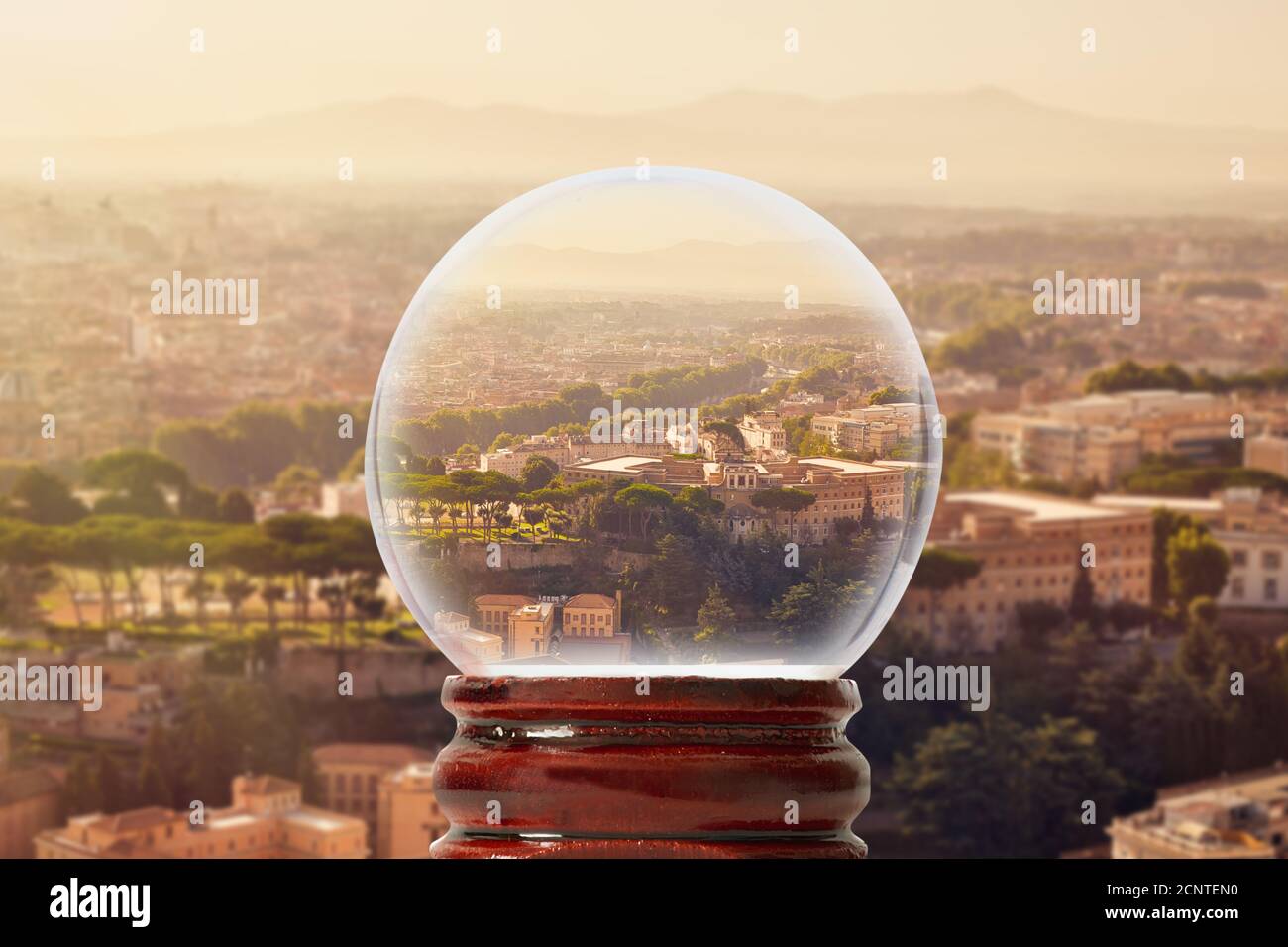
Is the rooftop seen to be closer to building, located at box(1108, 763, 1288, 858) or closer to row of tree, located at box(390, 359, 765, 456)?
building, located at box(1108, 763, 1288, 858)

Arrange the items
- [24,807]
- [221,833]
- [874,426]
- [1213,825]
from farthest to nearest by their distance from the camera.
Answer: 1. [24,807]
2. [221,833]
3. [1213,825]
4. [874,426]

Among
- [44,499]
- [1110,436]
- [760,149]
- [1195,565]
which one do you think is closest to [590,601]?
[44,499]

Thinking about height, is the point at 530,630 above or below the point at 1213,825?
above

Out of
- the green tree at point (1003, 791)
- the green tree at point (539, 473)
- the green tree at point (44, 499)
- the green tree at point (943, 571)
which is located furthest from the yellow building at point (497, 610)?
the green tree at point (44, 499)

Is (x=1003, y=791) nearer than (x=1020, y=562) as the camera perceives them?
Yes

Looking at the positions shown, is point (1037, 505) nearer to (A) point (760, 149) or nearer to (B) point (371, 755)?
(A) point (760, 149)

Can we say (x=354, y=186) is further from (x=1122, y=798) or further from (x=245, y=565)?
(x=1122, y=798)

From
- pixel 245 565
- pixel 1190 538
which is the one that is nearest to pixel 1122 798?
pixel 1190 538
